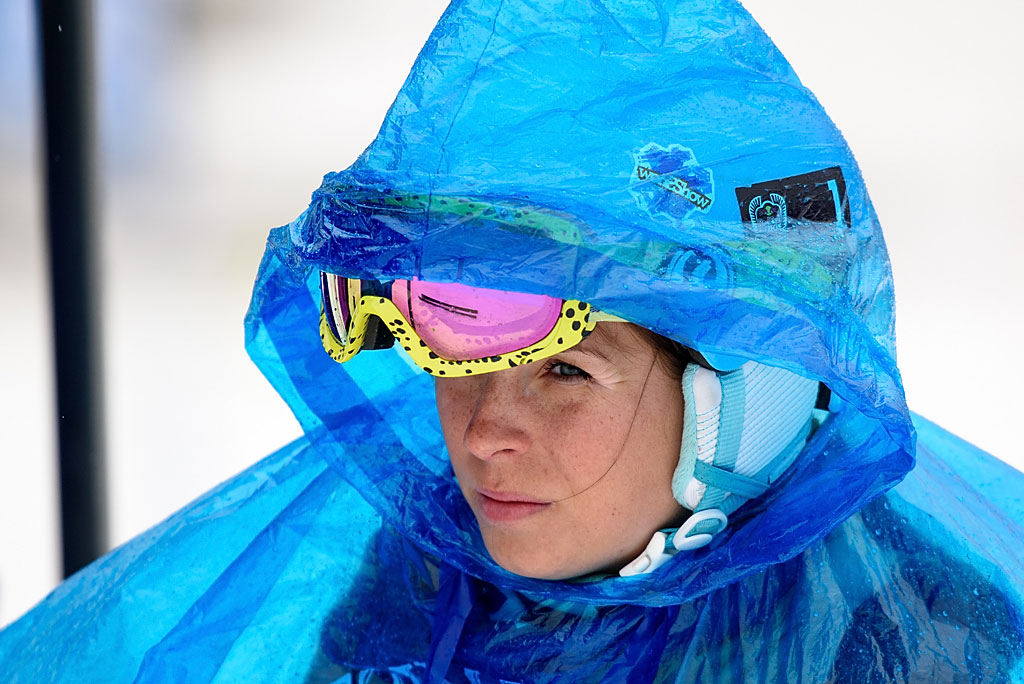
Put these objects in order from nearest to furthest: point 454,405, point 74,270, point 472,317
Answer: point 472,317, point 454,405, point 74,270

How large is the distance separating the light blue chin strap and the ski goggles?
119mm

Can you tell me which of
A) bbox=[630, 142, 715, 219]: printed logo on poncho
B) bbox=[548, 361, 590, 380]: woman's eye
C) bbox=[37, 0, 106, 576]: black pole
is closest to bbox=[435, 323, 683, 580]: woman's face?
bbox=[548, 361, 590, 380]: woman's eye

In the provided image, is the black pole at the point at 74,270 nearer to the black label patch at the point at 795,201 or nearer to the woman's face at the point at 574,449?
the woman's face at the point at 574,449

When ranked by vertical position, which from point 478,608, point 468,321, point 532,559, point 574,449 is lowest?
point 478,608

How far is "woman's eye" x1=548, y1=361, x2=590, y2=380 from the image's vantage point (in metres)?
0.91

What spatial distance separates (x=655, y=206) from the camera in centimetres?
75

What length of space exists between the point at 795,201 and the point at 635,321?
17 centimetres

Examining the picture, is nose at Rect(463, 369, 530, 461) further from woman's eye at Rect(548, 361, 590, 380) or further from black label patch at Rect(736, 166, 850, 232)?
black label patch at Rect(736, 166, 850, 232)

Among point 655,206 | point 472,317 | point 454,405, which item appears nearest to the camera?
point 655,206

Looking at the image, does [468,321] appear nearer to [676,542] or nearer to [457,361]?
[457,361]

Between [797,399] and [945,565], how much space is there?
201 millimetres

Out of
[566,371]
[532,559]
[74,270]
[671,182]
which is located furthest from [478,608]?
[74,270]

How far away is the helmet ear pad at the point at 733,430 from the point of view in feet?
2.96

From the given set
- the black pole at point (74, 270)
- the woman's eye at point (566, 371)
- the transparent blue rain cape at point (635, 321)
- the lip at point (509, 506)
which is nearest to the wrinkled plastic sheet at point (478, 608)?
the transparent blue rain cape at point (635, 321)
